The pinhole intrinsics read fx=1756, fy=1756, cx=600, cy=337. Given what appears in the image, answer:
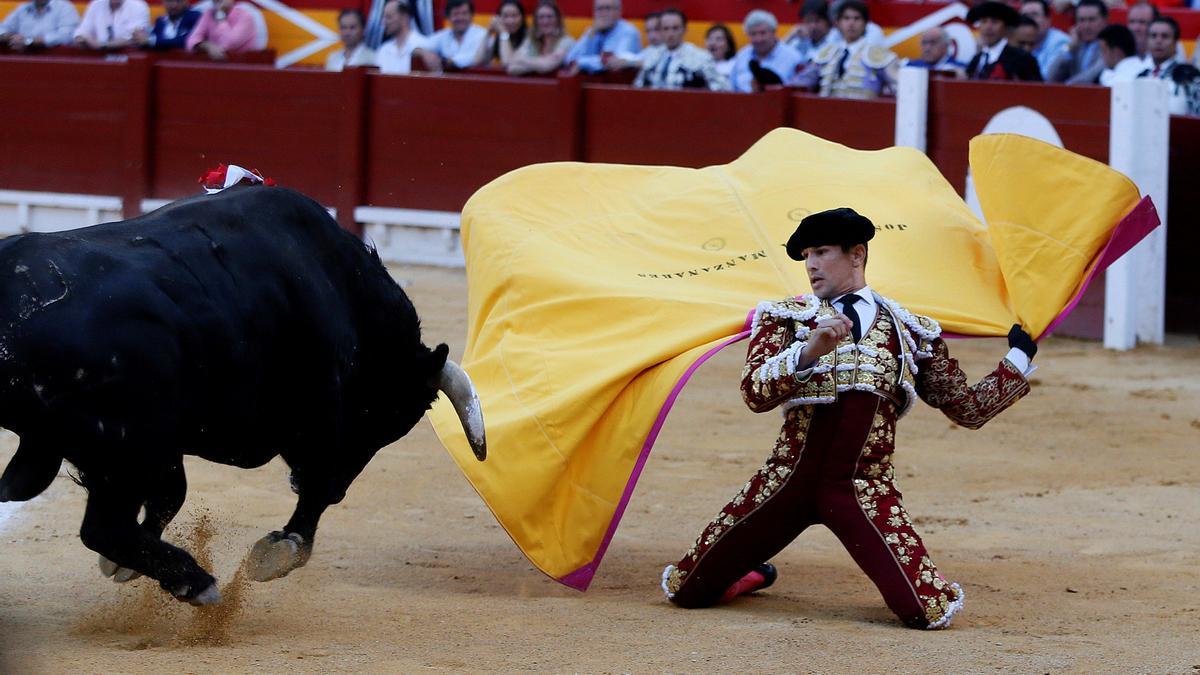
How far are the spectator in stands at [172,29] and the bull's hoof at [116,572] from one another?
8.01 meters

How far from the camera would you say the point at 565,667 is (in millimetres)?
3250

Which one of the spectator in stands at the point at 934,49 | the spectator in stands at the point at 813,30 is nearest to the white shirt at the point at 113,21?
the spectator in stands at the point at 813,30

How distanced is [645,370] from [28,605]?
143 centimetres

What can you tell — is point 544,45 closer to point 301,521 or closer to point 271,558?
point 301,521

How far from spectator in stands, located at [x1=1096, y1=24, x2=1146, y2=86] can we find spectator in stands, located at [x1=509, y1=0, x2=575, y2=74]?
A: 9.86 feet

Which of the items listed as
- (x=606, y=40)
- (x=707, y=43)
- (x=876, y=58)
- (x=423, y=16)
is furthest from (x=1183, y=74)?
(x=423, y=16)

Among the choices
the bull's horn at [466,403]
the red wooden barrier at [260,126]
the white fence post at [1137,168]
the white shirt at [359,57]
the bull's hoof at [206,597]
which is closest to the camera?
the bull's hoof at [206,597]

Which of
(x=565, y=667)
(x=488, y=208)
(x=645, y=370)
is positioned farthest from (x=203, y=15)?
→ (x=565, y=667)

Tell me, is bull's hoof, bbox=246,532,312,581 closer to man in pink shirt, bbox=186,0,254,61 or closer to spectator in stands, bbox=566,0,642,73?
spectator in stands, bbox=566,0,642,73

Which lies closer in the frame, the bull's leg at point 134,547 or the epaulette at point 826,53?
the bull's leg at point 134,547

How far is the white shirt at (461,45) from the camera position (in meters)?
10.1

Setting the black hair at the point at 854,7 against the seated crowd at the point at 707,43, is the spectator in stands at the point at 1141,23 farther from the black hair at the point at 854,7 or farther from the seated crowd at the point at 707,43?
the black hair at the point at 854,7

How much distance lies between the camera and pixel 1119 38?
808cm

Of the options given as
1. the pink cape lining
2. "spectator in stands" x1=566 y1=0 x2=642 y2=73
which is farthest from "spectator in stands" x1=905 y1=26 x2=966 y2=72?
the pink cape lining
